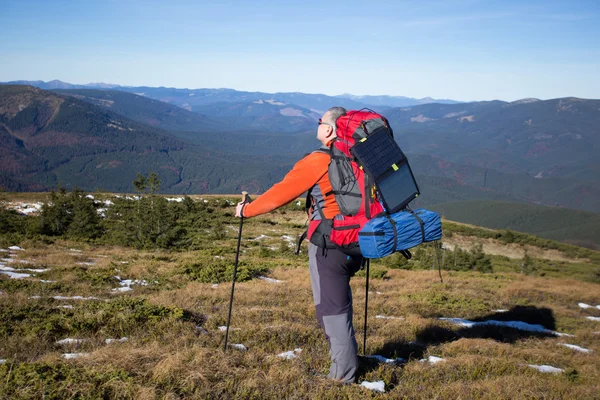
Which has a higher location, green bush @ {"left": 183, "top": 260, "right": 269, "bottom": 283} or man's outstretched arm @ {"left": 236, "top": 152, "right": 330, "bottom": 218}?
man's outstretched arm @ {"left": 236, "top": 152, "right": 330, "bottom": 218}

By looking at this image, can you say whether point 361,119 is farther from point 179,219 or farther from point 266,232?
point 179,219

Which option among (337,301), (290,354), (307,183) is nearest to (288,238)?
(290,354)

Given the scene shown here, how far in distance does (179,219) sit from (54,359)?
118 feet

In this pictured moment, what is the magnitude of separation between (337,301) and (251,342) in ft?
8.27

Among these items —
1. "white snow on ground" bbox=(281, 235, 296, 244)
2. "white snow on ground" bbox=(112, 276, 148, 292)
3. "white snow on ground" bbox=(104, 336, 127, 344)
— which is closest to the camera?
"white snow on ground" bbox=(104, 336, 127, 344)

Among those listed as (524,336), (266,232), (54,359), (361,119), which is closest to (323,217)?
(361,119)

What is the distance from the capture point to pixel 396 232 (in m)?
4.51

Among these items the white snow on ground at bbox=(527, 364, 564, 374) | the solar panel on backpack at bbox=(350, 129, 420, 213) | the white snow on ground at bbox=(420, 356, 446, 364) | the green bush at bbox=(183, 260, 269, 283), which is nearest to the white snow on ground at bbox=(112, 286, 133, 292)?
the green bush at bbox=(183, 260, 269, 283)

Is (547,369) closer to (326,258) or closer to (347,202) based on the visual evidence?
(326,258)

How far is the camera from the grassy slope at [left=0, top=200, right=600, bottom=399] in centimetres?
440

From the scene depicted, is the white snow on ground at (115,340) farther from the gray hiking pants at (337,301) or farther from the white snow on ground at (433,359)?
the white snow on ground at (433,359)

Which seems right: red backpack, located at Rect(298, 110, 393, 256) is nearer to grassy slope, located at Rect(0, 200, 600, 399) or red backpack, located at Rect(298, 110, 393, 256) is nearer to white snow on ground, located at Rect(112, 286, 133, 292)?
grassy slope, located at Rect(0, 200, 600, 399)

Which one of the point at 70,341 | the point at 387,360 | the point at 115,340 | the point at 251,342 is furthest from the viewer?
the point at 251,342

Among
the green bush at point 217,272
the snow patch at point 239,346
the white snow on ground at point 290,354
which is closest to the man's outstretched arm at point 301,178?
the white snow on ground at point 290,354
